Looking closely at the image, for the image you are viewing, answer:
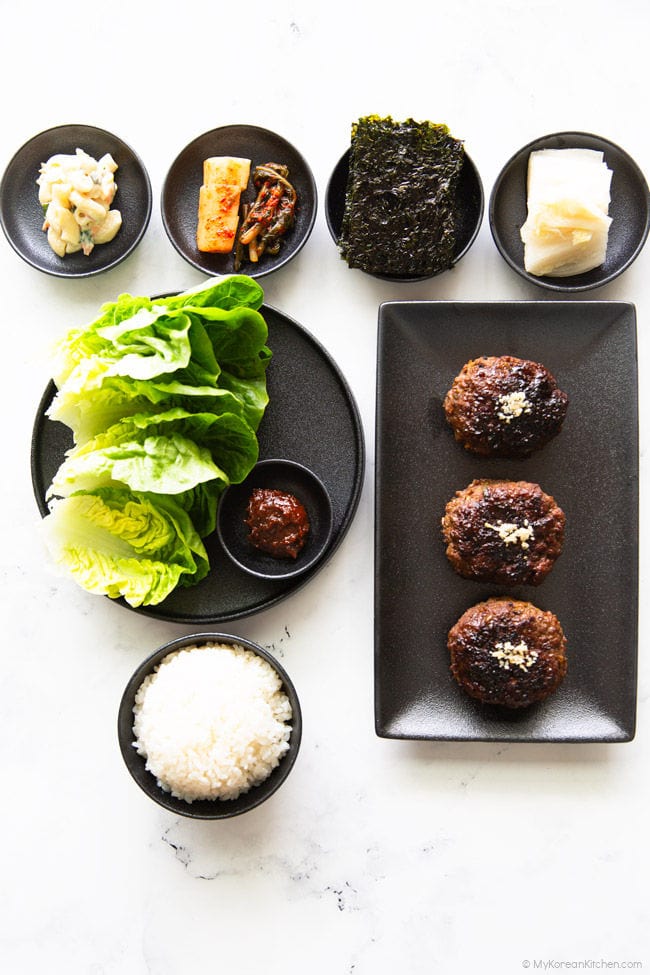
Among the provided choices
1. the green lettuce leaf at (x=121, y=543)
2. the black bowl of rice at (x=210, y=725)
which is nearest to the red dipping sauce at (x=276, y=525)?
the green lettuce leaf at (x=121, y=543)

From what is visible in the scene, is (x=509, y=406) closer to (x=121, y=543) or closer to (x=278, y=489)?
(x=278, y=489)

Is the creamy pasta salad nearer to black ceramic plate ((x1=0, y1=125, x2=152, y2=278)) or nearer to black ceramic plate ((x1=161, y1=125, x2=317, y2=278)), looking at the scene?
black ceramic plate ((x1=0, y1=125, x2=152, y2=278))

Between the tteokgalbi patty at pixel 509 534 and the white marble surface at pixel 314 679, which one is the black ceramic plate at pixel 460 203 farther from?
the tteokgalbi patty at pixel 509 534

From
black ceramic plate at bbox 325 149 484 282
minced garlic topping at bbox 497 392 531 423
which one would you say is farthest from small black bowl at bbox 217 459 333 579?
black ceramic plate at bbox 325 149 484 282

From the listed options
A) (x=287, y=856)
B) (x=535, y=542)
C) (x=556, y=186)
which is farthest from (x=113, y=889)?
(x=556, y=186)

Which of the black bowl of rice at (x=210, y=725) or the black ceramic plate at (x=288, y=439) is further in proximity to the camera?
the black ceramic plate at (x=288, y=439)

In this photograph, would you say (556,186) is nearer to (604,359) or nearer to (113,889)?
(604,359)
